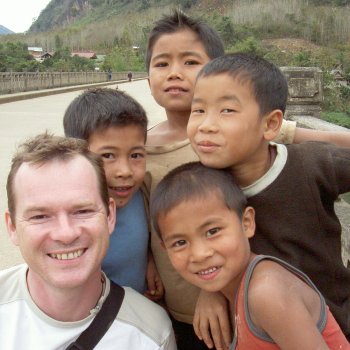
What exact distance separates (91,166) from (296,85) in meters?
3.85

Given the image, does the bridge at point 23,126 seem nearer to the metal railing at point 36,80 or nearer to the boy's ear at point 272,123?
the metal railing at point 36,80

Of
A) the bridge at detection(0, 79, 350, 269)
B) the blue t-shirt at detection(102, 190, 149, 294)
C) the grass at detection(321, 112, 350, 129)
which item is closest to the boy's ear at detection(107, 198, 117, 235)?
the blue t-shirt at detection(102, 190, 149, 294)

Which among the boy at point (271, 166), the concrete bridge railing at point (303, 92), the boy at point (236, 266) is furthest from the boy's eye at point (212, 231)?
the concrete bridge railing at point (303, 92)

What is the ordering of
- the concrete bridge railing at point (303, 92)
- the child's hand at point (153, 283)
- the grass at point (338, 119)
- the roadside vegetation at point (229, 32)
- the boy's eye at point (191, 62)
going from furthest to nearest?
1. the roadside vegetation at point (229, 32)
2. the grass at point (338, 119)
3. the concrete bridge railing at point (303, 92)
4. the boy's eye at point (191, 62)
5. the child's hand at point (153, 283)

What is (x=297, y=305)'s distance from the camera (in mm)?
1331

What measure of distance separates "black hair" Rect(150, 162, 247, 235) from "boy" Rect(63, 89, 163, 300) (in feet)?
0.73

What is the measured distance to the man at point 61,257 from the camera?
1.47m

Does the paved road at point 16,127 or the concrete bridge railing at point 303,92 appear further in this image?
the concrete bridge railing at point 303,92

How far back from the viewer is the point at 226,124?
4.97 feet

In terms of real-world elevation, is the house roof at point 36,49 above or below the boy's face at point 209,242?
below

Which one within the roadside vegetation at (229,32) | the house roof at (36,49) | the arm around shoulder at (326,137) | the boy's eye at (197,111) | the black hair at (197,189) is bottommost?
the house roof at (36,49)

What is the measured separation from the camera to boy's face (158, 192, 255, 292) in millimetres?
1488

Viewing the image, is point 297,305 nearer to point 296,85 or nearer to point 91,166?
point 91,166

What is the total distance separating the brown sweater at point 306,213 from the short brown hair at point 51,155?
48cm
